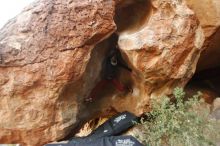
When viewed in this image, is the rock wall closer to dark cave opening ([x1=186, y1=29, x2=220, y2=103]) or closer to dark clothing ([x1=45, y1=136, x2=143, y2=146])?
dark clothing ([x1=45, y1=136, x2=143, y2=146])

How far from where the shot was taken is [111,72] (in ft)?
15.8

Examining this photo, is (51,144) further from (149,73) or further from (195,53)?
(195,53)

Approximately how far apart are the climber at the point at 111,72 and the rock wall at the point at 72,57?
0.47 ft

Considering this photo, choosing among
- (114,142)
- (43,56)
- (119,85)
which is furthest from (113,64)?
(114,142)

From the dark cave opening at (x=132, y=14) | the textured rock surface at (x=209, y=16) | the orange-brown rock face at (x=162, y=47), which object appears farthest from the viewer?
the textured rock surface at (x=209, y=16)

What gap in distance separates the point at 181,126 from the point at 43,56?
62.0 inches

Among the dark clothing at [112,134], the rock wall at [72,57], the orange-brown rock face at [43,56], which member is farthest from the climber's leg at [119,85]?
the orange-brown rock face at [43,56]

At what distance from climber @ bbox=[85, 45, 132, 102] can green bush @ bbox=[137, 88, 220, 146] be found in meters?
0.91

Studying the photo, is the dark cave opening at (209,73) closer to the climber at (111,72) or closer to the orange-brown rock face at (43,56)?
the climber at (111,72)

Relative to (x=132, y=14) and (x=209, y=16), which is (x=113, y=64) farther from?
(x=209, y=16)

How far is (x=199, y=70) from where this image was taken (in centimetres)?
611

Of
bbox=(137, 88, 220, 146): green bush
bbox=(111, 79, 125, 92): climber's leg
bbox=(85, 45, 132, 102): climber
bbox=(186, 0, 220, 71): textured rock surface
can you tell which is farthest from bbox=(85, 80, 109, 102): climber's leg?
bbox=(186, 0, 220, 71): textured rock surface

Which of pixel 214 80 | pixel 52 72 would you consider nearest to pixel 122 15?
pixel 52 72

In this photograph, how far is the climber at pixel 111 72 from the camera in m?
4.75
